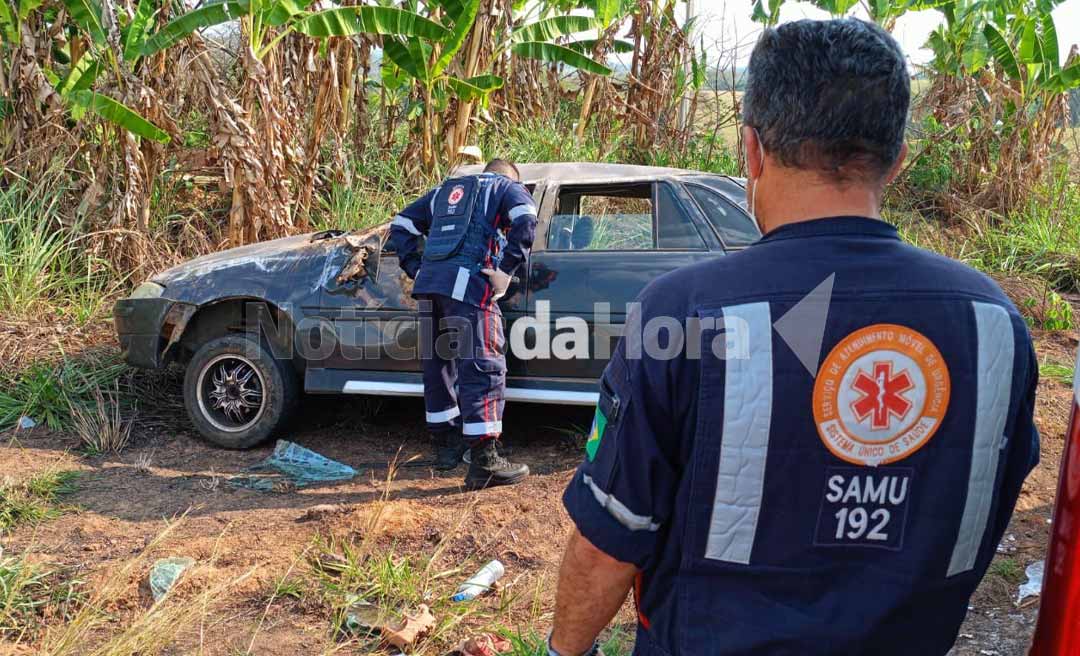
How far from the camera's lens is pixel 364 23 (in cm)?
737

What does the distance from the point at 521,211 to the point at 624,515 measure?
3628mm

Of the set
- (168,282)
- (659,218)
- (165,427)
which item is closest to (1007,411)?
(659,218)

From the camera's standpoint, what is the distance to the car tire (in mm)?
5473

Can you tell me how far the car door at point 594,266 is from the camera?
5.05 meters

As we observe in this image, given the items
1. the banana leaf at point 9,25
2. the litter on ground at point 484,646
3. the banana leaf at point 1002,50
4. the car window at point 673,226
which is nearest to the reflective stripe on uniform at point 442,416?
the car window at point 673,226

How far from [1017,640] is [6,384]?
5910mm

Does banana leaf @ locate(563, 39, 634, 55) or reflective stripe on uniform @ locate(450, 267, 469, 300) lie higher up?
banana leaf @ locate(563, 39, 634, 55)

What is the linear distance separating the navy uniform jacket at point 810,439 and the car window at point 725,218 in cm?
371

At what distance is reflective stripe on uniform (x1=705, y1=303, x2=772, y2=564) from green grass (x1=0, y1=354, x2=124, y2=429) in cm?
551

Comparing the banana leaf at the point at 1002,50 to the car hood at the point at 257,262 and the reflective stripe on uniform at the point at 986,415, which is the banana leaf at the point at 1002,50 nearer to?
the car hood at the point at 257,262

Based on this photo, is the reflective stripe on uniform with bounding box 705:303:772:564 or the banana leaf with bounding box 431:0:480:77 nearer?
the reflective stripe on uniform with bounding box 705:303:772:564

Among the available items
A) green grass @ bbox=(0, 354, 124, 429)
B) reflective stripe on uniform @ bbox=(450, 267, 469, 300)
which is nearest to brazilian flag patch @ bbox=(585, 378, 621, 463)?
reflective stripe on uniform @ bbox=(450, 267, 469, 300)

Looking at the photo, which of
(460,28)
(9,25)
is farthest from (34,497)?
(460,28)

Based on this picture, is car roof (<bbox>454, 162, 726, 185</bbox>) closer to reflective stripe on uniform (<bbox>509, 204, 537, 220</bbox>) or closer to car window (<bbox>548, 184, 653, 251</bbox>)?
car window (<bbox>548, 184, 653, 251</bbox>)
